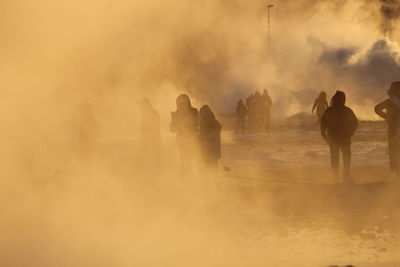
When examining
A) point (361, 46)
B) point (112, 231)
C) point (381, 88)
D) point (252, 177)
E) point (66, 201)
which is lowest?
point (112, 231)

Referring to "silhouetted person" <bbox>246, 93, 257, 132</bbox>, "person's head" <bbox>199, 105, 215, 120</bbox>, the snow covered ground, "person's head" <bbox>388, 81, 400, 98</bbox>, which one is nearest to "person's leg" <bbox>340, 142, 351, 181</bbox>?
→ the snow covered ground

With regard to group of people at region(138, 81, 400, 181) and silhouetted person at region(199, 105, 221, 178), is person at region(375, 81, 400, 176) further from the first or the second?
silhouetted person at region(199, 105, 221, 178)

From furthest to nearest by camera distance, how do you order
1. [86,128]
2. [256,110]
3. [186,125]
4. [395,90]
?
1. [256,110]
2. [86,128]
3. [186,125]
4. [395,90]

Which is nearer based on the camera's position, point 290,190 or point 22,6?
point 290,190

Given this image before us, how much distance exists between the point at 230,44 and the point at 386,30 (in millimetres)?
17821

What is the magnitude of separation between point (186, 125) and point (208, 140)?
941 millimetres

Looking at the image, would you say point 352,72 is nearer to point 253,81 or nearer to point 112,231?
point 253,81

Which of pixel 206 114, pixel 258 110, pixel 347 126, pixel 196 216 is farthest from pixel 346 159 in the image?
pixel 258 110

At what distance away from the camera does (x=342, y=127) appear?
14.5 meters

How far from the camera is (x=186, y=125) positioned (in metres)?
15.0

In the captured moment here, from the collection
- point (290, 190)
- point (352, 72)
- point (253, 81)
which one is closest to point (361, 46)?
point (352, 72)

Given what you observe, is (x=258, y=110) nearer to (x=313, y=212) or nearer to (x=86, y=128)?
(x=86, y=128)

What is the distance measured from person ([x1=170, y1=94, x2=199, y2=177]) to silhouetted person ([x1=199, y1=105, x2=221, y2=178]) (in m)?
0.63

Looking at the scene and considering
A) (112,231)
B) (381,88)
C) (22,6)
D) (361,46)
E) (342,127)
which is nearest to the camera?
(112,231)
